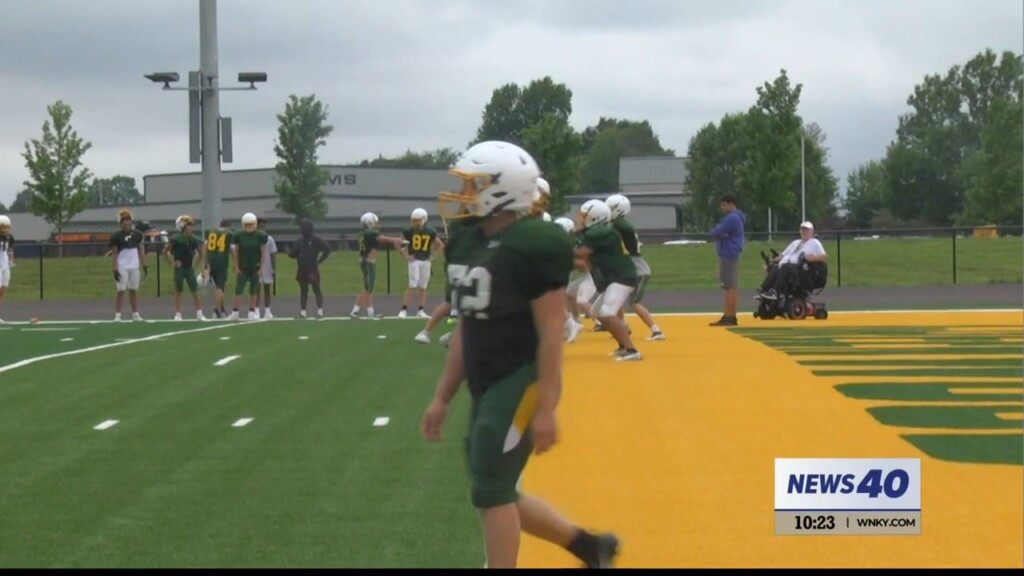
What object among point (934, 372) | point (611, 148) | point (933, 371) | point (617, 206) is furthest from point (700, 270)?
point (611, 148)

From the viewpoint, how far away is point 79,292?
41.5m

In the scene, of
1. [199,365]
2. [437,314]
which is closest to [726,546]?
[199,365]

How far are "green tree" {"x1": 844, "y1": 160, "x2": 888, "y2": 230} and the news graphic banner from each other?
9995 cm

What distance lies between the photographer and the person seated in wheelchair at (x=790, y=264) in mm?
22469

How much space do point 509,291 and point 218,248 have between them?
67.4 ft

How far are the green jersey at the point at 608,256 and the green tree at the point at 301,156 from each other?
54.0 metres

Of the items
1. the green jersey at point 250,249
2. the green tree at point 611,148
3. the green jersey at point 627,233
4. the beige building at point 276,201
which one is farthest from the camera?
the green tree at point 611,148

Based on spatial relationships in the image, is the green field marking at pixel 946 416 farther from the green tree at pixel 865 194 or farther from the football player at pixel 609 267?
the green tree at pixel 865 194

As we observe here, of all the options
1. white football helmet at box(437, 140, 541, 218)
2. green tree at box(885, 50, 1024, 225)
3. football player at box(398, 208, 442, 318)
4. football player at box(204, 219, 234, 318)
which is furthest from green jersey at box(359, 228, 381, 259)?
green tree at box(885, 50, 1024, 225)

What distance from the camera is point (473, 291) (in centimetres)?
590

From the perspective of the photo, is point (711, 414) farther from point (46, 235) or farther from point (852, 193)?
point (852, 193)

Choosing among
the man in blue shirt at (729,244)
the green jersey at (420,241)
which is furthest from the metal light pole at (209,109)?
the man in blue shirt at (729,244)

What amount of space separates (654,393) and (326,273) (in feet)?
109

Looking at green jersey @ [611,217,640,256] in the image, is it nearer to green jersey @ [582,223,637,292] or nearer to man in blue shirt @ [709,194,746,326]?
green jersey @ [582,223,637,292]
